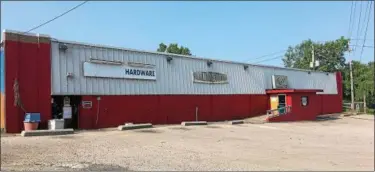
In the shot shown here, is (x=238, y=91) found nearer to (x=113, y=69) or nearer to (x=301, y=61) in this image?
(x=113, y=69)

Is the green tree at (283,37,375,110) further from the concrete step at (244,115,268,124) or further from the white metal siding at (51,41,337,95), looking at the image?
the concrete step at (244,115,268,124)

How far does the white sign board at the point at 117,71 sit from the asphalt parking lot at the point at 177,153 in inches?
174

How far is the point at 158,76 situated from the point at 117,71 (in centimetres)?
342

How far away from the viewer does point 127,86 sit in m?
24.0

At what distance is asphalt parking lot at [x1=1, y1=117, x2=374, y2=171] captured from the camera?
37.2 ft

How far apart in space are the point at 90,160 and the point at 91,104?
418 inches

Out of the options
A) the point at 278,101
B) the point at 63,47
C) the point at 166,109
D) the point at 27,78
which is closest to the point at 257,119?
the point at 278,101

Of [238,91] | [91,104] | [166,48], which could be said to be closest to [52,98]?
[91,104]

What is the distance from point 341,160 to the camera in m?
13.6

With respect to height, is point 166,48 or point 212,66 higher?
point 166,48

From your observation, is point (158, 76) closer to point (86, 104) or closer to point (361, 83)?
point (86, 104)

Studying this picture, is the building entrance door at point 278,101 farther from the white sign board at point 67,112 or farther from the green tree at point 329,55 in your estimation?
the green tree at point 329,55

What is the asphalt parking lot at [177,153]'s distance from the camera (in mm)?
11352

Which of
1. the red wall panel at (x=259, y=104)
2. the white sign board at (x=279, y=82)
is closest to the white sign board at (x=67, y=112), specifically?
the red wall panel at (x=259, y=104)
